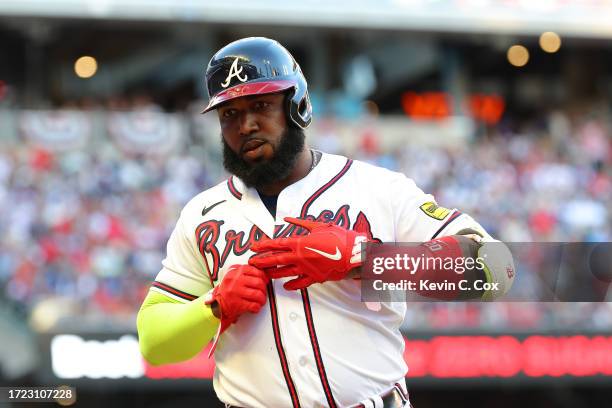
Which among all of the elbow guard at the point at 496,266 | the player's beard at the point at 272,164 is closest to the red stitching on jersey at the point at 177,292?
the player's beard at the point at 272,164

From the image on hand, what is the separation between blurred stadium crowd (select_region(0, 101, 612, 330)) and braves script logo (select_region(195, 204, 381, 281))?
5.57 meters

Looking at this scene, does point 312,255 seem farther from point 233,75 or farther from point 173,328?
point 233,75

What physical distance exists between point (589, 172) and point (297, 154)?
32.9 ft

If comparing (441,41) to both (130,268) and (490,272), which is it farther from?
(490,272)

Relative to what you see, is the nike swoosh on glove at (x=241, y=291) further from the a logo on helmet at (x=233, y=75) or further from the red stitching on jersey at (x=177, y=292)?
the a logo on helmet at (x=233, y=75)

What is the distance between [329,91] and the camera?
16.6 m

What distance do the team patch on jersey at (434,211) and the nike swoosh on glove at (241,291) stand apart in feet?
1.62

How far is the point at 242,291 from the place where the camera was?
247 centimetres

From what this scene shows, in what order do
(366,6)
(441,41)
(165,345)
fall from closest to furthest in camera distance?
(165,345) → (366,6) → (441,41)

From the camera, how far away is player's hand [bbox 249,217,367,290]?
2434 mm

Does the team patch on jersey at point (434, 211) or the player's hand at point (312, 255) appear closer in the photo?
the player's hand at point (312, 255)

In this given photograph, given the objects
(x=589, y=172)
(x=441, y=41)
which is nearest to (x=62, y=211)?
(x=589, y=172)

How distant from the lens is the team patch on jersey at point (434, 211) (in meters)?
2.63

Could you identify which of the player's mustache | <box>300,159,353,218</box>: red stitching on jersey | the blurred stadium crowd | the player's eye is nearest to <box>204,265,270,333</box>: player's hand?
<box>300,159,353,218</box>: red stitching on jersey
